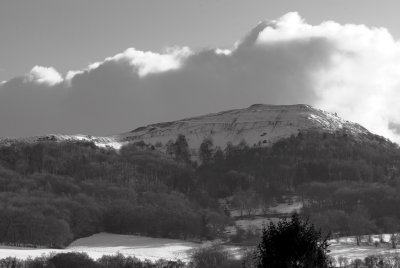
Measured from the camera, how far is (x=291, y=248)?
174ft

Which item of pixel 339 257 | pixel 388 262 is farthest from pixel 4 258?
pixel 388 262

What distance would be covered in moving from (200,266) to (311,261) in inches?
4882

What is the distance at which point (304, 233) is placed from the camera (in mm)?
53594

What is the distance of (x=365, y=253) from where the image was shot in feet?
642

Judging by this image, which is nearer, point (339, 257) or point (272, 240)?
point (272, 240)

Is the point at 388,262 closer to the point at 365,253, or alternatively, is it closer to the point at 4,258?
the point at 365,253

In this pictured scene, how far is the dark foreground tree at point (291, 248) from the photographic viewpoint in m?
52.7

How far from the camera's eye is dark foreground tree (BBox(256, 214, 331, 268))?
52656 millimetres

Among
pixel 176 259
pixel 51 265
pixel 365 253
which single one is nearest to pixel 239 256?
pixel 176 259

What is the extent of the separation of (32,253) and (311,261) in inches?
5715

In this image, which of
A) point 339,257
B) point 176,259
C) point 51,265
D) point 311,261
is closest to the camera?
point 311,261

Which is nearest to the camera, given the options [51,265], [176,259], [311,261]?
[311,261]

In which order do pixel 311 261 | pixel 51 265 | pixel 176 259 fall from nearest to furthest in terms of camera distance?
1. pixel 311 261
2. pixel 51 265
3. pixel 176 259

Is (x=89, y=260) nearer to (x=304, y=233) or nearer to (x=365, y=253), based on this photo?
(x=365, y=253)
